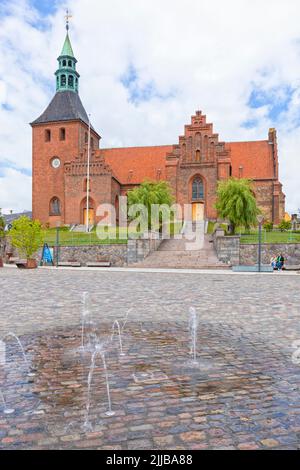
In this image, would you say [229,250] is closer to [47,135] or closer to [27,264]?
[27,264]

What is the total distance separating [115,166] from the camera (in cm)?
5528

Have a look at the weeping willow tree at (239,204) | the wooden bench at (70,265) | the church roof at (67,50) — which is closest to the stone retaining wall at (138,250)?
the wooden bench at (70,265)

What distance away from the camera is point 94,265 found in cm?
2912

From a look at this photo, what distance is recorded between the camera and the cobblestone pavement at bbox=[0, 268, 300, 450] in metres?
3.27

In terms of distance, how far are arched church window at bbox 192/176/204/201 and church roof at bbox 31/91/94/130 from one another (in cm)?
1715

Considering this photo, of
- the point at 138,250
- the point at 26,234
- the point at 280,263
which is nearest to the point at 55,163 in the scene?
the point at 26,234

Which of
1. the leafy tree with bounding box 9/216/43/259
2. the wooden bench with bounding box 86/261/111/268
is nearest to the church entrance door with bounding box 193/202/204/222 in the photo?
the wooden bench with bounding box 86/261/111/268

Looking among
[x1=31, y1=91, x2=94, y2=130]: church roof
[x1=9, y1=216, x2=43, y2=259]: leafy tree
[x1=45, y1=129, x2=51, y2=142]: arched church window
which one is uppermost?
[x1=31, y1=91, x2=94, y2=130]: church roof

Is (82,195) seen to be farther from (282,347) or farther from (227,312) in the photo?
(282,347)

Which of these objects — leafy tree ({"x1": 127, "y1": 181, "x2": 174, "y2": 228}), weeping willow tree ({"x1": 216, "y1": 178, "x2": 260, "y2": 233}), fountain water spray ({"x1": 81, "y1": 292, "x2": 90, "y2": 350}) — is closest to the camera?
fountain water spray ({"x1": 81, "y1": 292, "x2": 90, "y2": 350})

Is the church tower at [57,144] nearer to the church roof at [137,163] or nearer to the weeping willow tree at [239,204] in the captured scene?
the church roof at [137,163]

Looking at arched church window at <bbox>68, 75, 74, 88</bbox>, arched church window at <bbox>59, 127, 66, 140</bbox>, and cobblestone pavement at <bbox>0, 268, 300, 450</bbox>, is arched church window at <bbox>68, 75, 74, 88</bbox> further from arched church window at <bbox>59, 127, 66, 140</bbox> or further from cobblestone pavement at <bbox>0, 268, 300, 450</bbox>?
cobblestone pavement at <bbox>0, 268, 300, 450</bbox>

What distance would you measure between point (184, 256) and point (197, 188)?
68.3 ft
